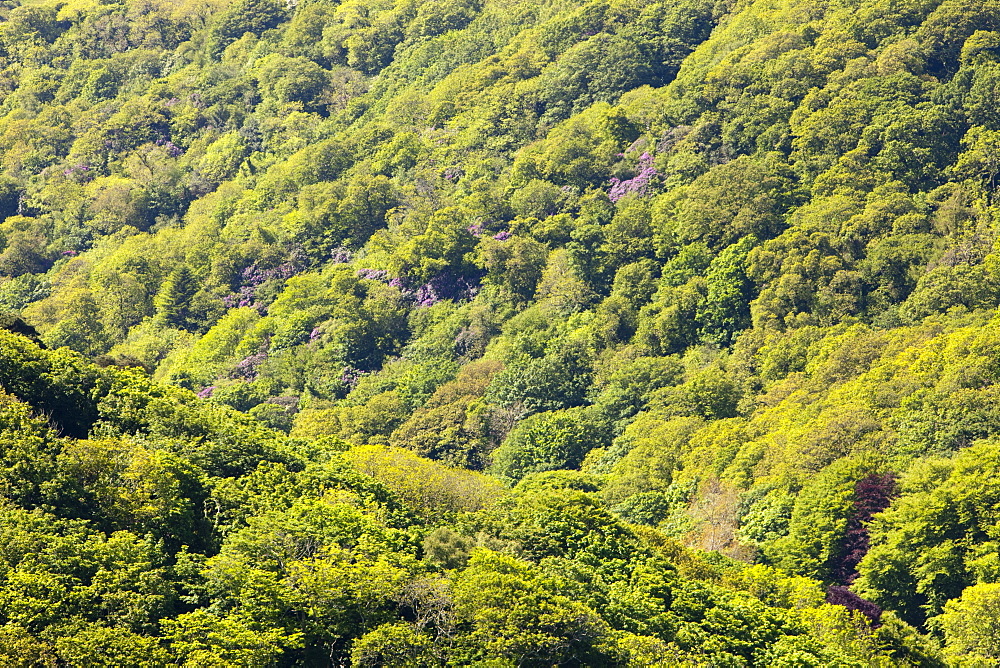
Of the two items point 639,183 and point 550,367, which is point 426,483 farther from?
point 639,183

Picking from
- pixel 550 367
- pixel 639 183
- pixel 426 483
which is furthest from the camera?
pixel 639 183

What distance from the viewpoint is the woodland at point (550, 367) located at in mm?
56250

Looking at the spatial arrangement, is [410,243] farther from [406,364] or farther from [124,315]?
[124,315]

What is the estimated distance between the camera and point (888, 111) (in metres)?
146

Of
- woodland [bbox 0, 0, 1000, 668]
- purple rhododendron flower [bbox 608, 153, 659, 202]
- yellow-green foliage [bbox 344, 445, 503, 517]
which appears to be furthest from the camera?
purple rhododendron flower [bbox 608, 153, 659, 202]

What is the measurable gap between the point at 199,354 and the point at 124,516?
91531mm

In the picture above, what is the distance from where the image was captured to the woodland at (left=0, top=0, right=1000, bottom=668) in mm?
56250

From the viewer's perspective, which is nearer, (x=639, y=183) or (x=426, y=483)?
(x=426, y=483)

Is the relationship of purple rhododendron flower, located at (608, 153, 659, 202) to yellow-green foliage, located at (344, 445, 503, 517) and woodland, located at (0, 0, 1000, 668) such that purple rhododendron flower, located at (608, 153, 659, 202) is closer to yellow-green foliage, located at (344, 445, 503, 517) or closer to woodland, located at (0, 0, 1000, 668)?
woodland, located at (0, 0, 1000, 668)

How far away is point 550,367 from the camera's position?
5167 inches

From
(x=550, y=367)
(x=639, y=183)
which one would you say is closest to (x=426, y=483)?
(x=550, y=367)

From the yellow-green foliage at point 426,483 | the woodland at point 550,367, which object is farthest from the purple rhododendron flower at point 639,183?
the yellow-green foliage at point 426,483

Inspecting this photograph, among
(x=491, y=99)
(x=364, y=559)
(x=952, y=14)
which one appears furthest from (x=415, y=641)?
(x=491, y=99)

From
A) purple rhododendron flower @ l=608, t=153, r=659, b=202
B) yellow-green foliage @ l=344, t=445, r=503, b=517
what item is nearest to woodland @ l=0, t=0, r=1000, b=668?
yellow-green foliage @ l=344, t=445, r=503, b=517
